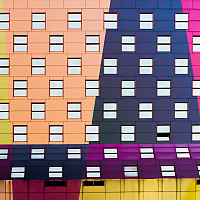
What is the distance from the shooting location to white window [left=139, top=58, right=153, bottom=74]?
13.4 m

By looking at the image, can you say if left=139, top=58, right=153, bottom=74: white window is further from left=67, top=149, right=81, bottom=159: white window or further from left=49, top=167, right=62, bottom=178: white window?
left=49, top=167, right=62, bottom=178: white window

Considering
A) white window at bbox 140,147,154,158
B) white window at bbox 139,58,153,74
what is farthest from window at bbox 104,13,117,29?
white window at bbox 140,147,154,158

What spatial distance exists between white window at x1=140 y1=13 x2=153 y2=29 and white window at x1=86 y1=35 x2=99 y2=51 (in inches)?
119

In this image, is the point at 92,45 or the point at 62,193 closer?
the point at 62,193

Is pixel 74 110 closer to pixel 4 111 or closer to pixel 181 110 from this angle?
pixel 4 111

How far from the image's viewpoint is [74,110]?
43.7 feet

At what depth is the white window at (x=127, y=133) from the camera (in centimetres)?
1333

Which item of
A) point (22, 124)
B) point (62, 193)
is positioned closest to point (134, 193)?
point (62, 193)

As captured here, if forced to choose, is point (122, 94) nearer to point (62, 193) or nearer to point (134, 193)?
point (134, 193)

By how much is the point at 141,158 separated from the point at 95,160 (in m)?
2.81

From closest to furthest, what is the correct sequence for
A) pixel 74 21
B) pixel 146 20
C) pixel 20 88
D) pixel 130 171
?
1. pixel 130 171
2. pixel 20 88
3. pixel 74 21
4. pixel 146 20

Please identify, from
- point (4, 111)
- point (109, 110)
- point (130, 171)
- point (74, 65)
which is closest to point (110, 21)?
point (74, 65)

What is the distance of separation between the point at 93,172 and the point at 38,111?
5.01 m

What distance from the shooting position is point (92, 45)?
1334 cm
